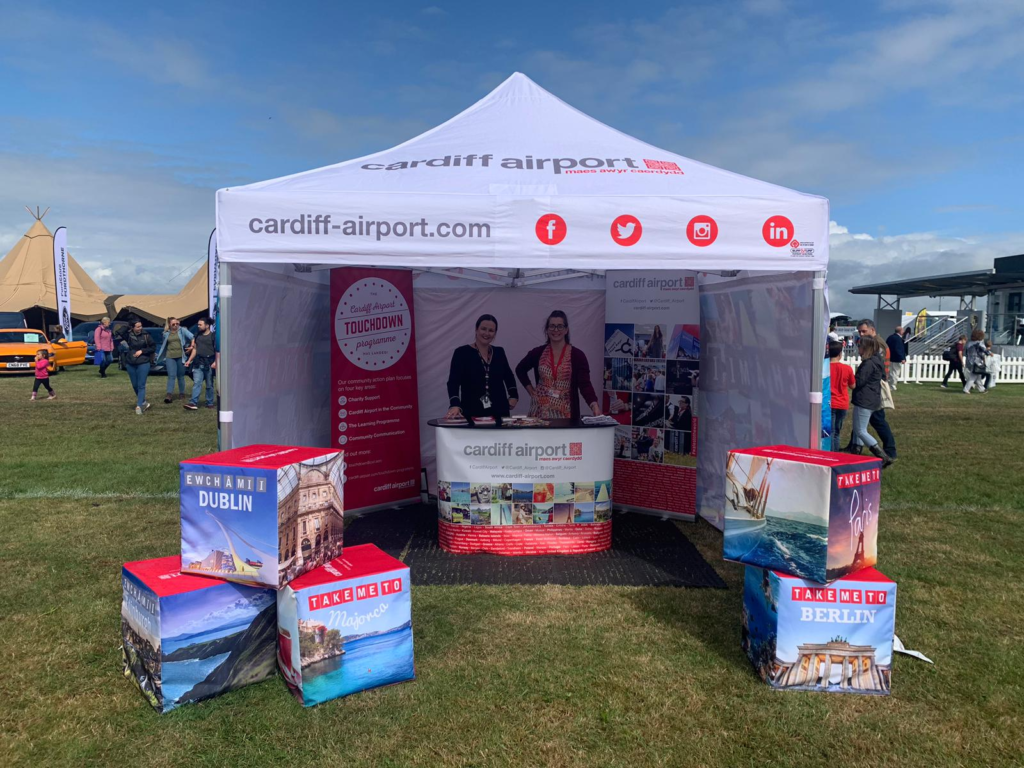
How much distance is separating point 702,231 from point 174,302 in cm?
3290

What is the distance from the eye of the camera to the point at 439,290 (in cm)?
650

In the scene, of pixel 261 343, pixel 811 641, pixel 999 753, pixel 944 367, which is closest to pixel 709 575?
pixel 811 641

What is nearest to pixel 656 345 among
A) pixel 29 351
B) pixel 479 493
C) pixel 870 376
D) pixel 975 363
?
pixel 479 493

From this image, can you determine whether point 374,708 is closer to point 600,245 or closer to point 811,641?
point 811,641

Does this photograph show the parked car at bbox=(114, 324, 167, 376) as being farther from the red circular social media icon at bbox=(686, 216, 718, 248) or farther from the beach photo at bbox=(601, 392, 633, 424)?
the red circular social media icon at bbox=(686, 216, 718, 248)

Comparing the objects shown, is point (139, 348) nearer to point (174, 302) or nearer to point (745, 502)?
point (745, 502)

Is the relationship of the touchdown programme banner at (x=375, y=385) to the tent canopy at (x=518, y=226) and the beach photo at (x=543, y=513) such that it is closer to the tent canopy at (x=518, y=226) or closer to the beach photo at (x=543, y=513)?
the beach photo at (x=543, y=513)

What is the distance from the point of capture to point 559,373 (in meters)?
6.21

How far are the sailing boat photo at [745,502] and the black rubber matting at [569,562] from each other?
115cm

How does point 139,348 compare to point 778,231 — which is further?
point 139,348

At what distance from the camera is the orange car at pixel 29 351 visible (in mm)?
18938

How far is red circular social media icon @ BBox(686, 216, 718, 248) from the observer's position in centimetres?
390

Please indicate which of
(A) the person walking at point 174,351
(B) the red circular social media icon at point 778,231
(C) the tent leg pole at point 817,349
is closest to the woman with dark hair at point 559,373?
(C) the tent leg pole at point 817,349

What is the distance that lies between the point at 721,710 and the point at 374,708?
138cm
